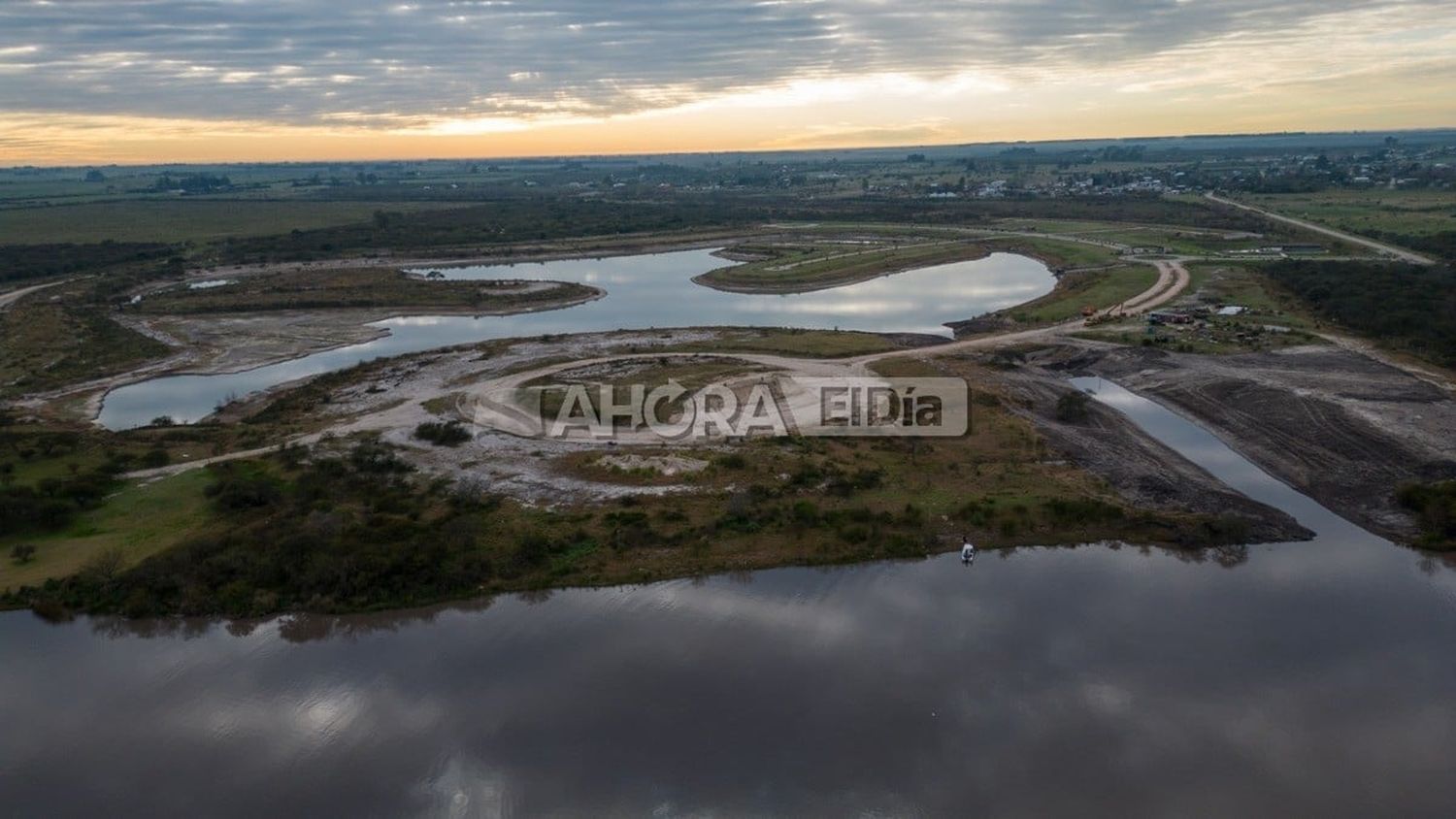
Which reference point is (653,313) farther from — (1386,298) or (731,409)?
(1386,298)

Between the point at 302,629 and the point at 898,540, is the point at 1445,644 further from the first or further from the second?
the point at 302,629

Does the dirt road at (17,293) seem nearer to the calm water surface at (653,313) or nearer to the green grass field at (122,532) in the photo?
the calm water surface at (653,313)

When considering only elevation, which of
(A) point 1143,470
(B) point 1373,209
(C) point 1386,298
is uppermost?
(B) point 1373,209

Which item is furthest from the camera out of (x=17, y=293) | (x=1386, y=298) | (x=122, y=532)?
(x=17, y=293)

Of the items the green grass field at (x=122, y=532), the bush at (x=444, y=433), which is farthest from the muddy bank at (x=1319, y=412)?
the green grass field at (x=122, y=532)

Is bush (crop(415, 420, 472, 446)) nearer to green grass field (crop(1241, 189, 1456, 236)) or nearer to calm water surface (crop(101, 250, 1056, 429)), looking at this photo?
calm water surface (crop(101, 250, 1056, 429))

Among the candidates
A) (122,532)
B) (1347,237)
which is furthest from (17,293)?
(1347,237)

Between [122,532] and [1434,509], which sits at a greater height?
[122,532]
